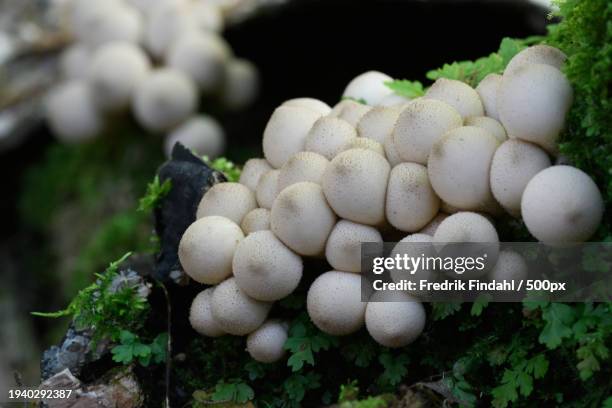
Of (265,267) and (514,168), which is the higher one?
(514,168)

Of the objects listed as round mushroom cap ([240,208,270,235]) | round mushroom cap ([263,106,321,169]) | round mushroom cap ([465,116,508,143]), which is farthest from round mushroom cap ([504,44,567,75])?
round mushroom cap ([240,208,270,235])

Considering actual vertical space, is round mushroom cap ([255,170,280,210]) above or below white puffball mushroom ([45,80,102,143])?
above

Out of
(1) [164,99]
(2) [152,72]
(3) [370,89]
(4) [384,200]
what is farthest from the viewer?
(2) [152,72]

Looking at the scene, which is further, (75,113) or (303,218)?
(75,113)

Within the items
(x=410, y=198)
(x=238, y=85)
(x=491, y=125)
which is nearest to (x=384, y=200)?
(x=410, y=198)

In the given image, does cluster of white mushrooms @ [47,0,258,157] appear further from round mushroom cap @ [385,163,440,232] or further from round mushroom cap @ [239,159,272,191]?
round mushroom cap @ [385,163,440,232]

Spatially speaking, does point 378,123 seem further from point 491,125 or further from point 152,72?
point 152,72

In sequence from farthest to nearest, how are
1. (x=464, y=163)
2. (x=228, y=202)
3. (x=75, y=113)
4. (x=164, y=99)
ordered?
(x=75, y=113), (x=164, y=99), (x=228, y=202), (x=464, y=163)
